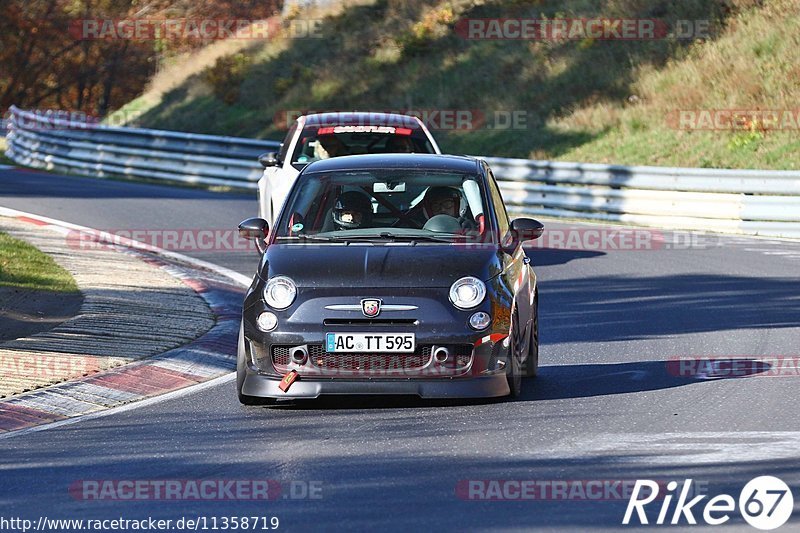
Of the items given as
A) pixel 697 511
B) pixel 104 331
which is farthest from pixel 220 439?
pixel 104 331

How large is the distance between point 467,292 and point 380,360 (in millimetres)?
690

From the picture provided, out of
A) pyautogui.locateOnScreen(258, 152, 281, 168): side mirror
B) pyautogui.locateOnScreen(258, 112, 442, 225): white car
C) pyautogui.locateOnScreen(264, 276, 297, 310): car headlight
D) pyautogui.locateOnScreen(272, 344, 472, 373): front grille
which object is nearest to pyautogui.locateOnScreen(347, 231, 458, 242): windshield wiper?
pyautogui.locateOnScreen(264, 276, 297, 310): car headlight

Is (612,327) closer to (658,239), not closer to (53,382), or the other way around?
(53,382)

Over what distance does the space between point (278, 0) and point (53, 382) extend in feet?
208

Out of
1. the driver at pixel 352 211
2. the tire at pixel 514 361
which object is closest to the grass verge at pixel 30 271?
the driver at pixel 352 211

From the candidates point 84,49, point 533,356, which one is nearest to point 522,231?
point 533,356

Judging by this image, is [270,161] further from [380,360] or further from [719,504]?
[719,504]

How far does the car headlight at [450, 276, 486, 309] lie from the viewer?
9.02 metres

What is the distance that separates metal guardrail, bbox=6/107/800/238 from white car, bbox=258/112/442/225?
686 centimetres

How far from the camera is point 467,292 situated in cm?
906

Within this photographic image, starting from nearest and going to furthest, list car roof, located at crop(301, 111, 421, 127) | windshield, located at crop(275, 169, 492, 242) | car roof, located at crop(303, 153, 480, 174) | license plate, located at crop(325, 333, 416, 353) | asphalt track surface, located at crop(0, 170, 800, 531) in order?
asphalt track surface, located at crop(0, 170, 800, 531) < license plate, located at crop(325, 333, 416, 353) < windshield, located at crop(275, 169, 492, 242) < car roof, located at crop(303, 153, 480, 174) < car roof, located at crop(301, 111, 421, 127)

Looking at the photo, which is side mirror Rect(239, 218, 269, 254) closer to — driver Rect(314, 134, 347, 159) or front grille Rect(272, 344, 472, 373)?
front grille Rect(272, 344, 472, 373)

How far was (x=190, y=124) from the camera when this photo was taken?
4266 centimetres

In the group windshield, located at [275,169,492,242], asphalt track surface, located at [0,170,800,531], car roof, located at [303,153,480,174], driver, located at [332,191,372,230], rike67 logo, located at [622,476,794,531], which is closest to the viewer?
rike67 logo, located at [622,476,794,531]
